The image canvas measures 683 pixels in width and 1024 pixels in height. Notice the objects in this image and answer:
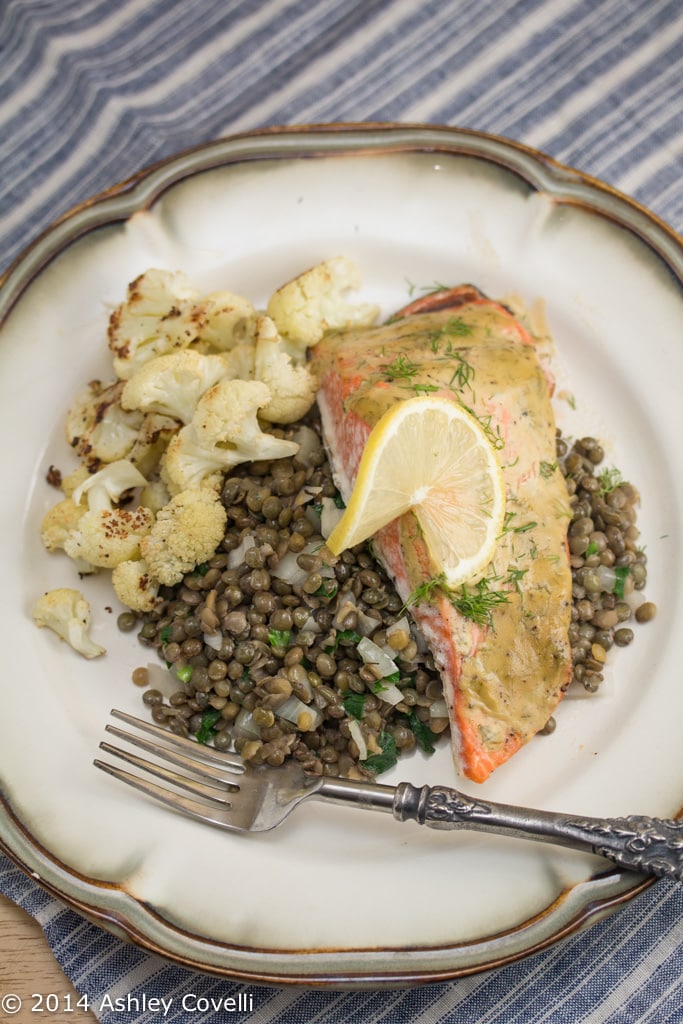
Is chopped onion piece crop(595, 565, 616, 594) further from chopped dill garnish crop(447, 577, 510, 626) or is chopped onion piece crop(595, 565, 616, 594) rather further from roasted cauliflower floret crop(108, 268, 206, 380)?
roasted cauliflower floret crop(108, 268, 206, 380)

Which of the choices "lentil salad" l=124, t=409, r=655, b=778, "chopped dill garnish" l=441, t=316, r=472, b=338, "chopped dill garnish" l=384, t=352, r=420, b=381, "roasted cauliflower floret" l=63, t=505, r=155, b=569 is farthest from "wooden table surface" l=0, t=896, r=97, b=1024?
"chopped dill garnish" l=441, t=316, r=472, b=338

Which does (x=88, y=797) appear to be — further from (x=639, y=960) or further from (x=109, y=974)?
(x=639, y=960)

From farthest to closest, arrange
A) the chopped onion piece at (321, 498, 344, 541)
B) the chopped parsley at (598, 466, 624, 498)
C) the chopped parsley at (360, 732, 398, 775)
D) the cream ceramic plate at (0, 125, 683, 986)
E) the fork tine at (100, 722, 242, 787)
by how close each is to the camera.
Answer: the chopped parsley at (598, 466, 624, 498)
the chopped onion piece at (321, 498, 344, 541)
the chopped parsley at (360, 732, 398, 775)
the fork tine at (100, 722, 242, 787)
the cream ceramic plate at (0, 125, 683, 986)

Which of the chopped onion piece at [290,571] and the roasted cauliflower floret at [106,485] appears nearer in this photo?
the chopped onion piece at [290,571]

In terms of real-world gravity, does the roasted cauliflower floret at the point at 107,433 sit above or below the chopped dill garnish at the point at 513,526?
above

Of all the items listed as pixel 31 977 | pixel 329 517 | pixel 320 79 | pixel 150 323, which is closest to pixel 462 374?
pixel 329 517

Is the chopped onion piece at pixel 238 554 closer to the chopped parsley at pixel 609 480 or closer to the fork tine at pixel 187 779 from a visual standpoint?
the fork tine at pixel 187 779

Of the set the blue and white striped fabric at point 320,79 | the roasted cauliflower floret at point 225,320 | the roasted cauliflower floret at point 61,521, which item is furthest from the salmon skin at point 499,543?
the blue and white striped fabric at point 320,79
